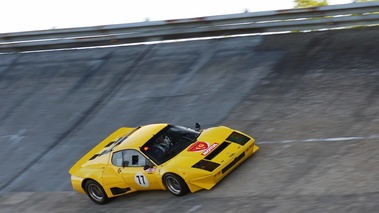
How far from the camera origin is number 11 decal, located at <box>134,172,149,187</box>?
12.9 m

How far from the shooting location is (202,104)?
16.3 metres

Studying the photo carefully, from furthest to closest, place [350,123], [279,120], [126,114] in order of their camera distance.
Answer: [126,114] < [279,120] < [350,123]

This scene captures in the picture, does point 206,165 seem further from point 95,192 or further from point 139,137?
point 95,192

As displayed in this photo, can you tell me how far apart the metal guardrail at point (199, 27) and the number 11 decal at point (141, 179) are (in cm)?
681

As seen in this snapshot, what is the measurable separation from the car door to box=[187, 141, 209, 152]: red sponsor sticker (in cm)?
75

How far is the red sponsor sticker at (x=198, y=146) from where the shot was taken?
41.5 ft

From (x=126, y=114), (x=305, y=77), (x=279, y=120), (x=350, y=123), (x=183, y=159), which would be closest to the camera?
(x=183, y=159)

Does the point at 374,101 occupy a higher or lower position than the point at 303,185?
higher

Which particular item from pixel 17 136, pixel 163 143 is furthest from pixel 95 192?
pixel 17 136

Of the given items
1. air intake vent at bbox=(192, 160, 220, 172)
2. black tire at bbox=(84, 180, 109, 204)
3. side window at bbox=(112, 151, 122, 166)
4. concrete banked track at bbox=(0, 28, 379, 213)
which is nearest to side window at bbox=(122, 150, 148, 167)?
side window at bbox=(112, 151, 122, 166)

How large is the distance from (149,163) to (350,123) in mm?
3824

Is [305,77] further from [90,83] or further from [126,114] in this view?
[90,83]

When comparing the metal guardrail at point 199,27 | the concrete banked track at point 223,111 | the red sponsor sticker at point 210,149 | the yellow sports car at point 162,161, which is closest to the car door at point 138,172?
the yellow sports car at point 162,161

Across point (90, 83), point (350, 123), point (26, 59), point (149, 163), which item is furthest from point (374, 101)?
point (26, 59)
